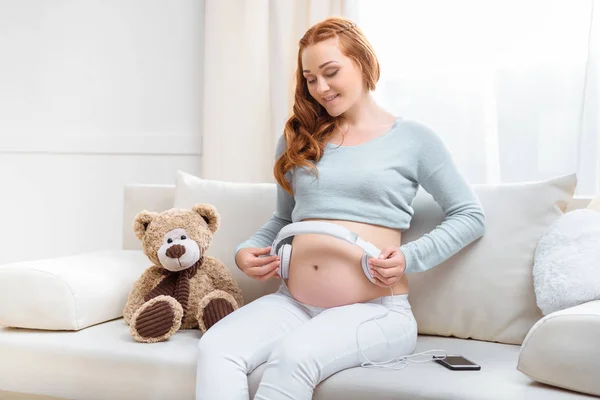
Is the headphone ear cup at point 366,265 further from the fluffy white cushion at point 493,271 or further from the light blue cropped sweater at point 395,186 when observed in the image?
the fluffy white cushion at point 493,271

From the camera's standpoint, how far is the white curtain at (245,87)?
2604 millimetres

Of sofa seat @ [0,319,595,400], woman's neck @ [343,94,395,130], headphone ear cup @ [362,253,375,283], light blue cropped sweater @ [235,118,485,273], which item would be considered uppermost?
woman's neck @ [343,94,395,130]

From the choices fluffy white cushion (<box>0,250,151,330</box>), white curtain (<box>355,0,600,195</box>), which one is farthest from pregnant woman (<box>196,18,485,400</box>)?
white curtain (<box>355,0,600,195</box>)

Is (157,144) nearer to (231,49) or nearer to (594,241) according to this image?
(231,49)

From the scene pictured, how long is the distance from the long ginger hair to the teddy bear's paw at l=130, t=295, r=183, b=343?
40cm

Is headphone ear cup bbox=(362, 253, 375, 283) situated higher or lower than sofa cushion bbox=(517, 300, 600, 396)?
higher

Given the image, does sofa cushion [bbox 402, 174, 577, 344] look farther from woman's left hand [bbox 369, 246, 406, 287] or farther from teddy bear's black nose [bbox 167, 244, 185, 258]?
→ teddy bear's black nose [bbox 167, 244, 185, 258]

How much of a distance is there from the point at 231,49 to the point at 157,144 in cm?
55

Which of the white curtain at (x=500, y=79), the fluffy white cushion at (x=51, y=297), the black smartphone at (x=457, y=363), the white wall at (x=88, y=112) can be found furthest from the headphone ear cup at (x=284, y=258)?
the white wall at (x=88, y=112)

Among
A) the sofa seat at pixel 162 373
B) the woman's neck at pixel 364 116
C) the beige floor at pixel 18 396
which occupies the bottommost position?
the beige floor at pixel 18 396

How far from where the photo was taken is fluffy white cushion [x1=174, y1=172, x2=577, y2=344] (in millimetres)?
1596

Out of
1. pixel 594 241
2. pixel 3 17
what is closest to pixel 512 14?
pixel 594 241

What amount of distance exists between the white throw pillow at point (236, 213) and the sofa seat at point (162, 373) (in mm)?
252

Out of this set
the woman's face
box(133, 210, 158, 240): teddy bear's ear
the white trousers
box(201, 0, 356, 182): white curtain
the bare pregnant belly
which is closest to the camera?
the white trousers
